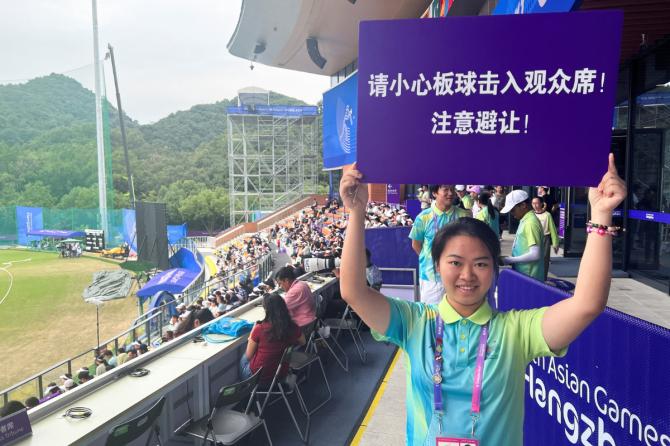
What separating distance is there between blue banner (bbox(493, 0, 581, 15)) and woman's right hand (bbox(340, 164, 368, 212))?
2.52 m

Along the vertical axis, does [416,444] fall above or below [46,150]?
below

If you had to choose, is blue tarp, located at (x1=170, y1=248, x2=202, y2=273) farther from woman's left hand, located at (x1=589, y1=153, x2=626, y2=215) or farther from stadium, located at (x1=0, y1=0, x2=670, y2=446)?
woman's left hand, located at (x1=589, y1=153, x2=626, y2=215)

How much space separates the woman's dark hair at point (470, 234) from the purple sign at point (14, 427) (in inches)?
95.9

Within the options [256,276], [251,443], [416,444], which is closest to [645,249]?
[251,443]

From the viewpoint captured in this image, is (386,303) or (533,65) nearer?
(386,303)

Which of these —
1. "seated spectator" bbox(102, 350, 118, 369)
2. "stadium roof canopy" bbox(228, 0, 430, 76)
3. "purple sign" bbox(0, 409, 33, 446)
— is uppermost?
"stadium roof canopy" bbox(228, 0, 430, 76)

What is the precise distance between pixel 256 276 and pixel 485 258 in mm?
13294

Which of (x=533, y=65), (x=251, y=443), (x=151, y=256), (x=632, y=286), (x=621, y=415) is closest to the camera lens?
(x=533, y=65)

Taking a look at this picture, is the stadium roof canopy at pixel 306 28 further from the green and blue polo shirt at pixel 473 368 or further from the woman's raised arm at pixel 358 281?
the green and blue polo shirt at pixel 473 368

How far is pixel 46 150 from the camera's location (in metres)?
60.3

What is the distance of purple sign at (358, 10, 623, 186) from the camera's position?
1.74 m

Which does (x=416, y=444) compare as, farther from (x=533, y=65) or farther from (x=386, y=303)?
(x=533, y=65)

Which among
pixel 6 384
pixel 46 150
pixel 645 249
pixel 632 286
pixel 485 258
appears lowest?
pixel 6 384

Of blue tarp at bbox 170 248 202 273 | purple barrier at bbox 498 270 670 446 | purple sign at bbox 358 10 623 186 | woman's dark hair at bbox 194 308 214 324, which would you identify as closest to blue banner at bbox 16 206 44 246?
blue tarp at bbox 170 248 202 273
